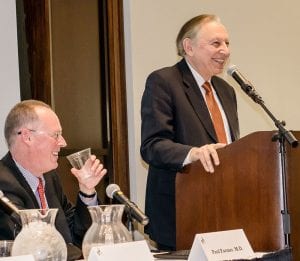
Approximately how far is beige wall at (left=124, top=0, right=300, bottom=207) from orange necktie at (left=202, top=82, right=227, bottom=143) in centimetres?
118

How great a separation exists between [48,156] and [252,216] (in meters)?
0.78

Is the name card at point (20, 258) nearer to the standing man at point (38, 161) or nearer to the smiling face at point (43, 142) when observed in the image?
the standing man at point (38, 161)

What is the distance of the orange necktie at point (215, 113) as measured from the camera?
10.2ft

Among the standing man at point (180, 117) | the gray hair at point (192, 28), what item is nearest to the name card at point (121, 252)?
the standing man at point (180, 117)

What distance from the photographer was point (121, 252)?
1705 mm

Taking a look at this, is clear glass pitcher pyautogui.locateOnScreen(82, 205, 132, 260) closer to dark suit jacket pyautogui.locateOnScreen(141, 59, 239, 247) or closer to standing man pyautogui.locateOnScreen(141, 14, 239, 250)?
standing man pyautogui.locateOnScreen(141, 14, 239, 250)

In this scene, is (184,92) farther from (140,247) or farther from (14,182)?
(140,247)

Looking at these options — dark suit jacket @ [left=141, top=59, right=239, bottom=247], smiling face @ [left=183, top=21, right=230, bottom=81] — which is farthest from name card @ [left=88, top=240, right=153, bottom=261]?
smiling face @ [left=183, top=21, right=230, bottom=81]

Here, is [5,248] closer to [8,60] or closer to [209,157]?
[209,157]

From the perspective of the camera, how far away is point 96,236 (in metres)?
1.88

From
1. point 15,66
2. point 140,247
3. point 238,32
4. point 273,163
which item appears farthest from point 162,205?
point 238,32

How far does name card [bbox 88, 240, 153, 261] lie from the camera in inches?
65.7

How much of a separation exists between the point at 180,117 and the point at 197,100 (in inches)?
4.9

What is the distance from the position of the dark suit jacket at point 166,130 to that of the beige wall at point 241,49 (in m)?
1.23
